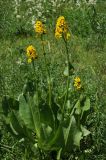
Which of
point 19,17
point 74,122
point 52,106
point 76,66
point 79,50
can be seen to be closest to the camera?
point 74,122

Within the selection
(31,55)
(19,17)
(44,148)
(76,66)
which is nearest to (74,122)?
(44,148)

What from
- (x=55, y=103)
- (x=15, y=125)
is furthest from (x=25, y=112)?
(x=55, y=103)

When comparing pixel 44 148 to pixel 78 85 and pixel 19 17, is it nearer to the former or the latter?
pixel 78 85

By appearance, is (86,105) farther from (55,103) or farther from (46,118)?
(46,118)

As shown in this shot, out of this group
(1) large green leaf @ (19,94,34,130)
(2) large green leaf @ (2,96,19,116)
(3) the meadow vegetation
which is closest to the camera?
(3) the meadow vegetation

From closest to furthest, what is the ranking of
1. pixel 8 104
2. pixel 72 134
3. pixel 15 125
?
pixel 72 134 < pixel 15 125 < pixel 8 104

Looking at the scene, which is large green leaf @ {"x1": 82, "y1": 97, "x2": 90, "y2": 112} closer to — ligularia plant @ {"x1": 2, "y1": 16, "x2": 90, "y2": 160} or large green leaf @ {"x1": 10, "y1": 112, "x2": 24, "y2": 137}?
ligularia plant @ {"x1": 2, "y1": 16, "x2": 90, "y2": 160}

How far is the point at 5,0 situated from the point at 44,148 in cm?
702

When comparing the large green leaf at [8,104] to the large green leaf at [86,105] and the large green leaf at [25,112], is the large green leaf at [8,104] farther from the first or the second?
the large green leaf at [86,105]

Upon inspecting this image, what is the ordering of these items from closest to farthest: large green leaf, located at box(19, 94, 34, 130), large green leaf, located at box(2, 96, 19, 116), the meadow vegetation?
the meadow vegetation < large green leaf, located at box(19, 94, 34, 130) < large green leaf, located at box(2, 96, 19, 116)

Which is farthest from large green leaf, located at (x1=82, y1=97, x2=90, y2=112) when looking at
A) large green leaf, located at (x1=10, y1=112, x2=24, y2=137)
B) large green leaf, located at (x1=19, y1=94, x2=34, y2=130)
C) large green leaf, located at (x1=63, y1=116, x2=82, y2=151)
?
large green leaf, located at (x1=10, y1=112, x2=24, y2=137)

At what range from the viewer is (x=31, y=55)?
412 centimetres

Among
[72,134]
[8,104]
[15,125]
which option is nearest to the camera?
[72,134]

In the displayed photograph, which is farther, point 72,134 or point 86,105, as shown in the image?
point 86,105
